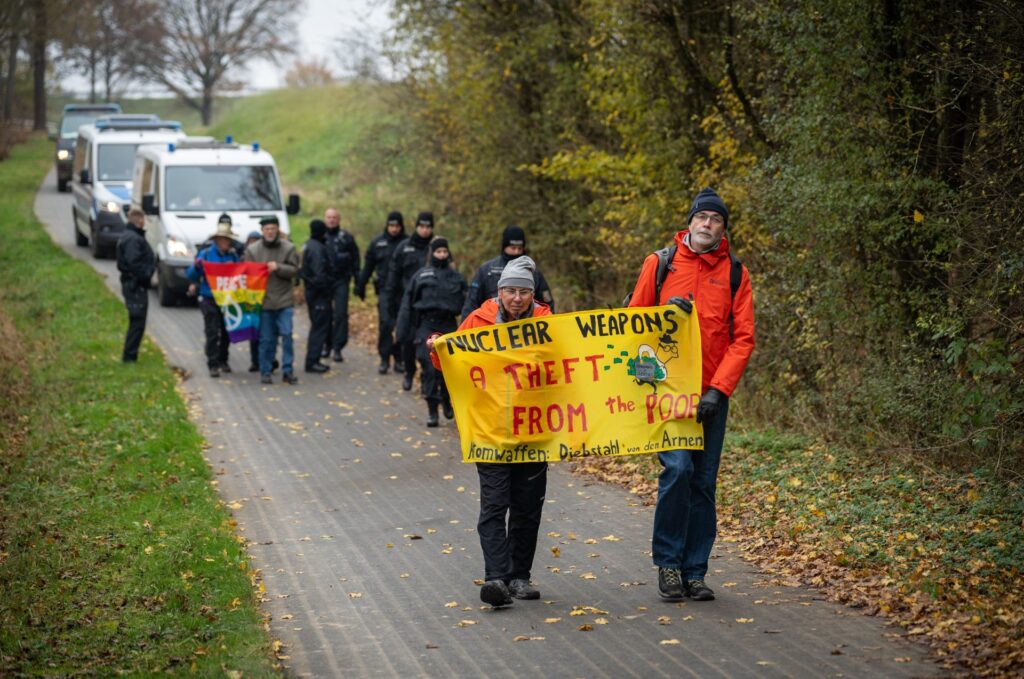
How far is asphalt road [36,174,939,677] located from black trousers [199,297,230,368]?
3082 millimetres

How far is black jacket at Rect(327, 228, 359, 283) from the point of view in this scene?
57.8 ft

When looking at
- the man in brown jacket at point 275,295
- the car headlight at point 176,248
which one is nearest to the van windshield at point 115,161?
the car headlight at point 176,248

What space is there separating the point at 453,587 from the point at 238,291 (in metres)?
9.37

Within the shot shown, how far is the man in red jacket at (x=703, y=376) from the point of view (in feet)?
24.0

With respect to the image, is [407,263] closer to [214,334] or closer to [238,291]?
[238,291]

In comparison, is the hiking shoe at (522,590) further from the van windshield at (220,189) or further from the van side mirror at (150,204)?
the van side mirror at (150,204)

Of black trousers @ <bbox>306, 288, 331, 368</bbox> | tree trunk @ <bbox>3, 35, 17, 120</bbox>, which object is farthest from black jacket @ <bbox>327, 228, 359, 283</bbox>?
tree trunk @ <bbox>3, 35, 17, 120</bbox>

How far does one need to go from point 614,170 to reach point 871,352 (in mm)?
6269

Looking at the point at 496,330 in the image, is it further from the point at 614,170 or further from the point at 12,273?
the point at 12,273

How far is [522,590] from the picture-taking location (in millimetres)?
7633

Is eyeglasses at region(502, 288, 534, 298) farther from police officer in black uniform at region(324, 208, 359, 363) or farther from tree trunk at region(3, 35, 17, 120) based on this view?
tree trunk at region(3, 35, 17, 120)

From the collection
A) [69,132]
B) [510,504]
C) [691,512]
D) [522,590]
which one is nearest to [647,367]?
[691,512]

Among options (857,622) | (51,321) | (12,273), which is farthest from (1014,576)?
(12,273)

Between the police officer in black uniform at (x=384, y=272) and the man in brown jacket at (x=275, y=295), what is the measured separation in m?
1.15
